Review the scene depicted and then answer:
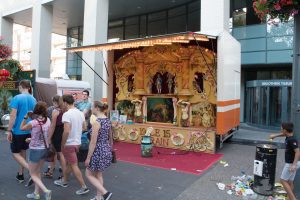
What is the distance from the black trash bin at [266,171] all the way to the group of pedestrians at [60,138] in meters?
2.81

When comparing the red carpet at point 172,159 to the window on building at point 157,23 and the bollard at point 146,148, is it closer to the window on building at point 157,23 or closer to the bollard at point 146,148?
the bollard at point 146,148

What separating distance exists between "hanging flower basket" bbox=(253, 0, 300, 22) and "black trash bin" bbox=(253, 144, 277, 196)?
244 centimetres

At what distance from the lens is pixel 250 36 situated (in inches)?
640

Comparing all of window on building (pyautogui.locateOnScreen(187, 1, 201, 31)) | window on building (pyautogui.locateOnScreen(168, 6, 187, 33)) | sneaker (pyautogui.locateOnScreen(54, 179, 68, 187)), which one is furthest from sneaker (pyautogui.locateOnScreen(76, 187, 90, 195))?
window on building (pyautogui.locateOnScreen(168, 6, 187, 33))

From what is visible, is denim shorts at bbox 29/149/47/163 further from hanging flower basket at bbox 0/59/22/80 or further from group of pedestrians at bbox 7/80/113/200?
hanging flower basket at bbox 0/59/22/80

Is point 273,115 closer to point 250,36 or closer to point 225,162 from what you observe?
point 250,36

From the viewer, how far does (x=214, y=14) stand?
12.7 m

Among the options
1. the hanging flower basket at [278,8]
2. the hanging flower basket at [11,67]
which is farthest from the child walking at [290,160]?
the hanging flower basket at [11,67]

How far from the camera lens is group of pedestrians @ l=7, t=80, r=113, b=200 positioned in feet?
15.4

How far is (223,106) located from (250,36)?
861cm

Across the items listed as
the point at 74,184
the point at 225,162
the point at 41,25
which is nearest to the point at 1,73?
the point at 41,25

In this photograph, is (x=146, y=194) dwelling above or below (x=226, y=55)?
below

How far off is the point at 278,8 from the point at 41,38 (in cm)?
1821

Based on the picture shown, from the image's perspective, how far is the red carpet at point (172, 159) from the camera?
299 inches
